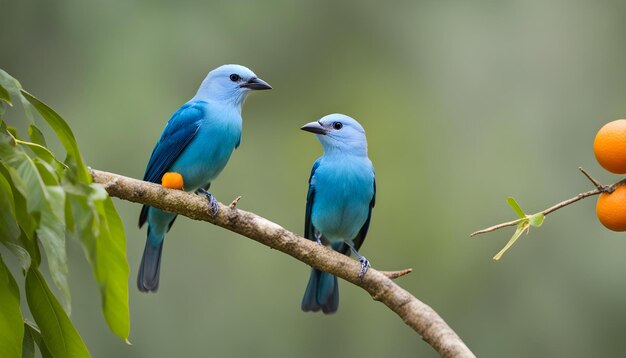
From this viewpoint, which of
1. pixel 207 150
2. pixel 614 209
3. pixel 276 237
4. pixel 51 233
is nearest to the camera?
pixel 51 233

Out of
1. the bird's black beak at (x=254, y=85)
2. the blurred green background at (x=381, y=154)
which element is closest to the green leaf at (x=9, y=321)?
the bird's black beak at (x=254, y=85)

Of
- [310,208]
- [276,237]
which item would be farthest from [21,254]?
[310,208]

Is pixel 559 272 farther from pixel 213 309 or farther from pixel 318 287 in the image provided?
pixel 318 287

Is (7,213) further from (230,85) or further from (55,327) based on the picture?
(230,85)

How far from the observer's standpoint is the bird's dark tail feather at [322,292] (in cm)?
452

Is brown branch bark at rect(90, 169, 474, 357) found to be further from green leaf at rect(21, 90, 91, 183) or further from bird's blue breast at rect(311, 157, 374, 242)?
bird's blue breast at rect(311, 157, 374, 242)

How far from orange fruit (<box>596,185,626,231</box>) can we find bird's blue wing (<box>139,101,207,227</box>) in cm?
225

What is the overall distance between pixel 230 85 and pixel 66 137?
231cm

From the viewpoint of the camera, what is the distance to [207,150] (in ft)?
13.1

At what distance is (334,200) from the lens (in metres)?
4.31

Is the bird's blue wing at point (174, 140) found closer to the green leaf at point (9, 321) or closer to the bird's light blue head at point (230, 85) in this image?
the bird's light blue head at point (230, 85)

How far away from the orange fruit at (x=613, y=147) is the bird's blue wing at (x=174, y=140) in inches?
87.0

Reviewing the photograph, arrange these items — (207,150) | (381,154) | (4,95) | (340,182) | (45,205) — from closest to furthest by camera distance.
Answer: (45,205)
(4,95)
(207,150)
(340,182)
(381,154)

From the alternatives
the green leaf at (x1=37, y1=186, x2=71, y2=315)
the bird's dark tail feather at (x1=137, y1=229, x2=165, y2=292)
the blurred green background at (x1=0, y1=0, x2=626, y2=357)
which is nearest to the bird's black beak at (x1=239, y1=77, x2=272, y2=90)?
the bird's dark tail feather at (x1=137, y1=229, x2=165, y2=292)
